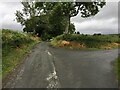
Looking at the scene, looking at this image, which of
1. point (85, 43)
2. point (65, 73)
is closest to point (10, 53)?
point (65, 73)

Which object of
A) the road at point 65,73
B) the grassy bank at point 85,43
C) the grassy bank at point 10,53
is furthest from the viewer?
the grassy bank at point 85,43

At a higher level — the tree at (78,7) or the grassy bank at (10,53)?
the tree at (78,7)

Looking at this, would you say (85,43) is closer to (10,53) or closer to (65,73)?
(10,53)

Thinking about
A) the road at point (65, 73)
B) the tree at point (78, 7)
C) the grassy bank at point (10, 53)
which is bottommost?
the road at point (65, 73)

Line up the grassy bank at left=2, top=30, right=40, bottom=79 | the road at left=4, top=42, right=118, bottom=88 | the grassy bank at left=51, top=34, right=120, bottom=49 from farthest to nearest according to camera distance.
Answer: the grassy bank at left=51, top=34, right=120, bottom=49
the grassy bank at left=2, top=30, right=40, bottom=79
the road at left=4, top=42, right=118, bottom=88

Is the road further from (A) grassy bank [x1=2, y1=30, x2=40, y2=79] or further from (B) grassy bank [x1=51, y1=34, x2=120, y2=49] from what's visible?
(B) grassy bank [x1=51, y1=34, x2=120, y2=49]

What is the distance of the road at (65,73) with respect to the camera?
57.9ft

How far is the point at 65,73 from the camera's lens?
66.6ft

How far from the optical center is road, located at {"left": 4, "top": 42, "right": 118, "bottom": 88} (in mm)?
17656

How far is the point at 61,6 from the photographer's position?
40.0 meters

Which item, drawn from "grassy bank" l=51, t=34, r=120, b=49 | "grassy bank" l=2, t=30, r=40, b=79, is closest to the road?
"grassy bank" l=2, t=30, r=40, b=79

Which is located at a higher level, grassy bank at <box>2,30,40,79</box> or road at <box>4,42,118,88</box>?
grassy bank at <box>2,30,40,79</box>

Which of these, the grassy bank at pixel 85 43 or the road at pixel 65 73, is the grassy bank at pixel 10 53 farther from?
the grassy bank at pixel 85 43

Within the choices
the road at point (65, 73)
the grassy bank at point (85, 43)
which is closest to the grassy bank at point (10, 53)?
the road at point (65, 73)
